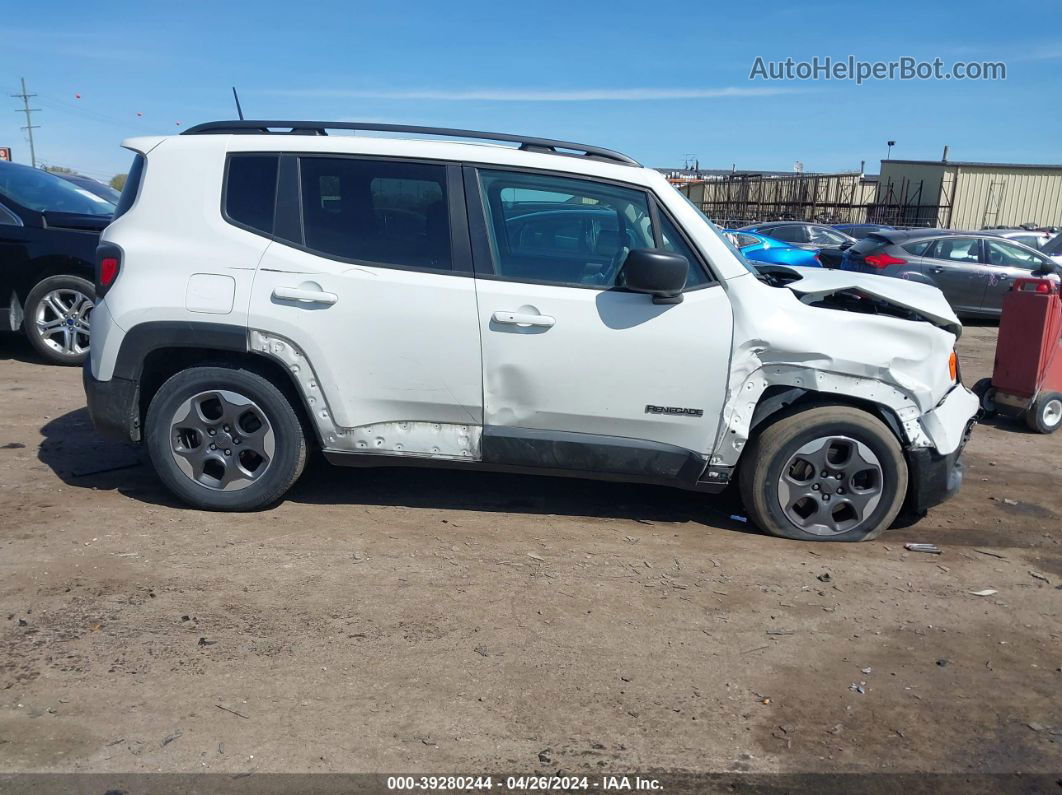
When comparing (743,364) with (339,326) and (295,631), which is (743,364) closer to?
(339,326)

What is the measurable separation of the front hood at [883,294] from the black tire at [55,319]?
20.1 feet

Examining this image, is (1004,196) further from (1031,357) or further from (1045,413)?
(1031,357)

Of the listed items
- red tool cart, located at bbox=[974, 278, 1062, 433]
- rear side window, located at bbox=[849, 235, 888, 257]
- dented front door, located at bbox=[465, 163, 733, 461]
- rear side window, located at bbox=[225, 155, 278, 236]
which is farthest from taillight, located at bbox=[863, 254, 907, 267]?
rear side window, located at bbox=[225, 155, 278, 236]

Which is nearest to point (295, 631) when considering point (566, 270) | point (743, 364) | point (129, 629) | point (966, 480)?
point (129, 629)

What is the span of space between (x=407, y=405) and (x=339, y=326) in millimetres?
524

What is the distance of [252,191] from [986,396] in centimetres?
625

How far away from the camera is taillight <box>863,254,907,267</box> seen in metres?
13.7

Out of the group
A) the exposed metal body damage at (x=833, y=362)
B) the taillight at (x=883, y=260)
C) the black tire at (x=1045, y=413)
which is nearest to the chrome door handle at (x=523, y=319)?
the exposed metal body damage at (x=833, y=362)

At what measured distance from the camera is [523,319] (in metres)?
4.31

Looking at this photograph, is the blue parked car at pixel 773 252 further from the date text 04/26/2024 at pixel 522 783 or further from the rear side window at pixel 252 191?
the date text 04/26/2024 at pixel 522 783

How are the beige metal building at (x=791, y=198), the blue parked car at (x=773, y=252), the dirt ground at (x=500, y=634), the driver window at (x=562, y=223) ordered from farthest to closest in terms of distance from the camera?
the beige metal building at (x=791, y=198)
the blue parked car at (x=773, y=252)
the driver window at (x=562, y=223)
the dirt ground at (x=500, y=634)

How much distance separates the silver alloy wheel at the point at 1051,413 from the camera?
23.6 ft

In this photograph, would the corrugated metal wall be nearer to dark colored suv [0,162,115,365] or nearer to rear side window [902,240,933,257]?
rear side window [902,240,933,257]

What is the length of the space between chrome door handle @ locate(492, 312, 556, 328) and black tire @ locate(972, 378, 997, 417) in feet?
16.1
